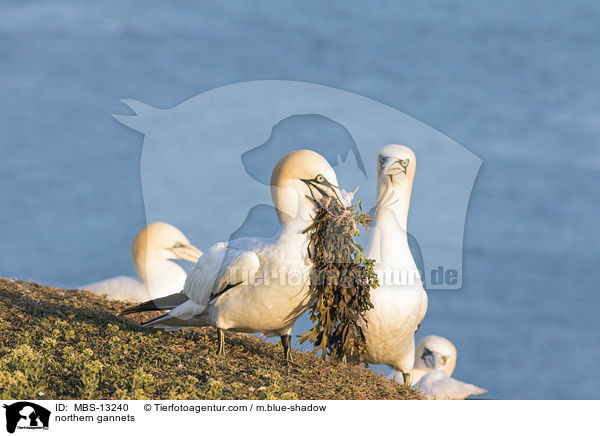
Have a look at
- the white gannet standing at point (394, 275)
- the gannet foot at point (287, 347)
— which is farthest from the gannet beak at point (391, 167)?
the gannet foot at point (287, 347)

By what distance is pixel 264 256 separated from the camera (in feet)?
25.9

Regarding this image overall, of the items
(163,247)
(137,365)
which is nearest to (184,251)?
(163,247)

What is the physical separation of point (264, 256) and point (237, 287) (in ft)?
1.37

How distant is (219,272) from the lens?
26.8ft

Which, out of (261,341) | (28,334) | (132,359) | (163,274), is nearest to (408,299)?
(261,341)

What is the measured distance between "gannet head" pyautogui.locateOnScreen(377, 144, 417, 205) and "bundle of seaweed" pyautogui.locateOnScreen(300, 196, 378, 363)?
1.17 meters

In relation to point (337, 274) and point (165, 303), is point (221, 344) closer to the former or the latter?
point (165, 303)

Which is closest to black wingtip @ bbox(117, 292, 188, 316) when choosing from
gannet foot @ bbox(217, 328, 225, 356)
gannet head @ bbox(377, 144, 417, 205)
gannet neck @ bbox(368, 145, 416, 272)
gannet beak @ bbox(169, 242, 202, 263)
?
gannet foot @ bbox(217, 328, 225, 356)

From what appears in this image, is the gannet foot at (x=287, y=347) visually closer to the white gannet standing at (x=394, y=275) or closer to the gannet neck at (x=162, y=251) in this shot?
the white gannet standing at (x=394, y=275)

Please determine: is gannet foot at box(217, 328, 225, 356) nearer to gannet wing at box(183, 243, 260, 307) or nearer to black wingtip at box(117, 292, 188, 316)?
gannet wing at box(183, 243, 260, 307)

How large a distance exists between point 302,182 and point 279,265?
2.61 feet

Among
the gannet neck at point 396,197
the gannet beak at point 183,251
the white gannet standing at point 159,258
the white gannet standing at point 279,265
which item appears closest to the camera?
the white gannet standing at point 279,265
